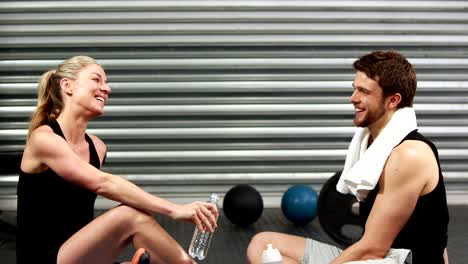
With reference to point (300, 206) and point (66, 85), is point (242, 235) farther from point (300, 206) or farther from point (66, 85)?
point (66, 85)

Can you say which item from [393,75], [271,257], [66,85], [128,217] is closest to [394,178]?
[393,75]

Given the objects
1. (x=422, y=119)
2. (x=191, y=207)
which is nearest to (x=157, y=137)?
(x=422, y=119)

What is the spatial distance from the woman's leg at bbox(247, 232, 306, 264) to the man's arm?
474 mm

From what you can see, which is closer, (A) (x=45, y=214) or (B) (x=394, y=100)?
(B) (x=394, y=100)

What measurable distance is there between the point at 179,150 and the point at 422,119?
7.18 ft

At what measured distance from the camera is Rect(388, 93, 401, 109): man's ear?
2627mm

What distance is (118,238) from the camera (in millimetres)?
2838

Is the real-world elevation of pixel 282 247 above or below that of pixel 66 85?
below

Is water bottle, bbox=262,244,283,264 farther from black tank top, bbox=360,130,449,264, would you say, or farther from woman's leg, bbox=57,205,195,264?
black tank top, bbox=360,130,449,264

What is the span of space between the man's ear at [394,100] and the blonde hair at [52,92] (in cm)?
136

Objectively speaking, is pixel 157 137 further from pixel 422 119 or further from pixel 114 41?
pixel 422 119

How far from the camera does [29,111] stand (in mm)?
5883

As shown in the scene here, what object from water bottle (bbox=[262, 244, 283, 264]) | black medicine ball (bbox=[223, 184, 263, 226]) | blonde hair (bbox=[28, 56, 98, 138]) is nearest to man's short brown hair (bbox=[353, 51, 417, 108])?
water bottle (bbox=[262, 244, 283, 264])

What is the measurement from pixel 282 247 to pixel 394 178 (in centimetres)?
73
